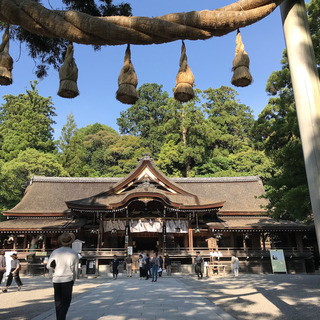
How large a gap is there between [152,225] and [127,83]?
52.6 feet

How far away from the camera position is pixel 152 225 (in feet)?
57.9

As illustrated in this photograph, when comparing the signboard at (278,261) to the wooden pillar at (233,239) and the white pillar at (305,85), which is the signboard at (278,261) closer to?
the wooden pillar at (233,239)

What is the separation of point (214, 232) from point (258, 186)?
30.8ft

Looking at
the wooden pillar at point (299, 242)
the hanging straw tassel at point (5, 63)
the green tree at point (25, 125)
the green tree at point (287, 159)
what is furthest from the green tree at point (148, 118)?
the hanging straw tassel at point (5, 63)

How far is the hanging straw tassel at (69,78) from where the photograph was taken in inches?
93.4

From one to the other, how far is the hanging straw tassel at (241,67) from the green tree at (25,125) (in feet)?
126

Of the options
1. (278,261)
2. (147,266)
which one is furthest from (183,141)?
(147,266)

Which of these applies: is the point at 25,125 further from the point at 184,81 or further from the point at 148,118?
the point at 184,81

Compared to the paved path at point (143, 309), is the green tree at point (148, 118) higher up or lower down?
higher up

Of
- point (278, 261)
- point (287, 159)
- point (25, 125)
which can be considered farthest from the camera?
point (25, 125)

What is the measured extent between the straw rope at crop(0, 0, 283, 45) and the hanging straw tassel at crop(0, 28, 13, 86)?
56cm

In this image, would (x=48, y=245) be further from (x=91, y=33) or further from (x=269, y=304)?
(x=91, y=33)

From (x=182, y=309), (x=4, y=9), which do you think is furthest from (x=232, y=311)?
(x=4, y=9)

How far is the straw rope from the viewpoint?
1.89 meters
